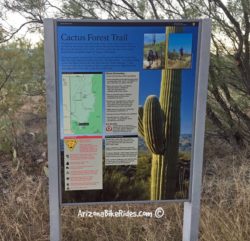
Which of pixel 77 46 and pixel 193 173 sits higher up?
pixel 77 46

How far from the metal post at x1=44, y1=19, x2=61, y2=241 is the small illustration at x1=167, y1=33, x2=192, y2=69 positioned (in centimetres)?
72

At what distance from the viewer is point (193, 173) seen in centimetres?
285

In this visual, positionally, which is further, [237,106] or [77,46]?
[237,106]

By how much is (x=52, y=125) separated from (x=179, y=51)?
0.92 metres

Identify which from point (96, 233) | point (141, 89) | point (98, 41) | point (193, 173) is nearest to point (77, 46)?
point (98, 41)

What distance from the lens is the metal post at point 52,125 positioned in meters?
2.54

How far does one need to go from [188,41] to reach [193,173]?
0.88 meters

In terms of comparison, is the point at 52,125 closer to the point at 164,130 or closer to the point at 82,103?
the point at 82,103

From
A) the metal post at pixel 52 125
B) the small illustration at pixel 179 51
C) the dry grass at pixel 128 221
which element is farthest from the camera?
the dry grass at pixel 128 221

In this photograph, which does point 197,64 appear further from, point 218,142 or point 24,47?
point 218,142

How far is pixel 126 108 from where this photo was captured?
2.70 m

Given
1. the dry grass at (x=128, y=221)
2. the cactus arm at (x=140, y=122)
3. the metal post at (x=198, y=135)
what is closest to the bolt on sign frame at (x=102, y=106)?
the metal post at (x=198, y=135)

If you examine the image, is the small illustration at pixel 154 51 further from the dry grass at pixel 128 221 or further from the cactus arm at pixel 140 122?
the dry grass at pixel 128 221

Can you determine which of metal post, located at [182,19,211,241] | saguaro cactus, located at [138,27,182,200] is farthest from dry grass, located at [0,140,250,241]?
saguaro cactus, located at [138,27,182,200]
